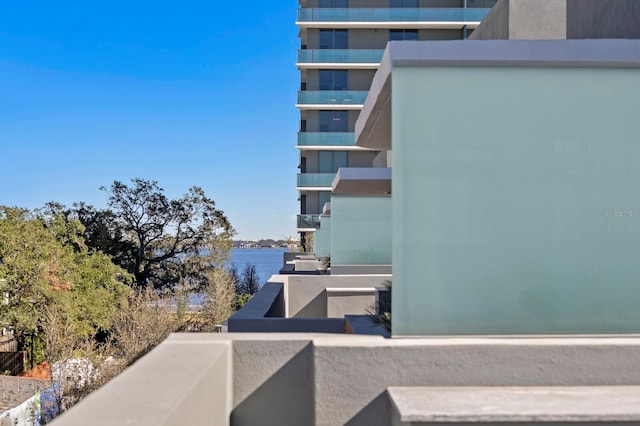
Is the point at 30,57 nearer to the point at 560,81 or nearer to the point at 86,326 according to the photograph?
the point at 86,326

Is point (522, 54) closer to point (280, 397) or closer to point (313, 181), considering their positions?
point (280, 397)

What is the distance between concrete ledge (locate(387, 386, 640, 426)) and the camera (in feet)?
9.91

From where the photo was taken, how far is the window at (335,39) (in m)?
32.5

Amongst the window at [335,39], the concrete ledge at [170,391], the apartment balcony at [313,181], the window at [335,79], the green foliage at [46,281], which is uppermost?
the window at [335,39]

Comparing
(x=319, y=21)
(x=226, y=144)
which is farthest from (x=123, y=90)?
(x=319, y=21)

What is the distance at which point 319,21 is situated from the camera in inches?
1243

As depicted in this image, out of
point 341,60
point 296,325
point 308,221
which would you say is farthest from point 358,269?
point 341,60

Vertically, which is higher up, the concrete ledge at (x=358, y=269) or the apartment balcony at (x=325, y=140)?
the apartment balcony at (x=325, y=140)

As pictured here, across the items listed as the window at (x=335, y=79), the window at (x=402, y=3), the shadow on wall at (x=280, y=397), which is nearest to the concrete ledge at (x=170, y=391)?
the shadow on wall at (x=280, y=397)

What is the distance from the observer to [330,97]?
31.9 m

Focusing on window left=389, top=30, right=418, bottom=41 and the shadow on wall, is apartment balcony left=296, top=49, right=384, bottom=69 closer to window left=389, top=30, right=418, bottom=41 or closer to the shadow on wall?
window left=389, top=30, right=418, bottom=41

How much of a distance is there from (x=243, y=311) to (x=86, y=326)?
21599mm

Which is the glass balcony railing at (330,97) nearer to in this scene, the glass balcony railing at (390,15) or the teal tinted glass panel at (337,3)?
the glass balcony railing at (390,15)

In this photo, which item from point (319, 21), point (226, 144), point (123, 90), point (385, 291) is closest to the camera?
point (385, 291)
